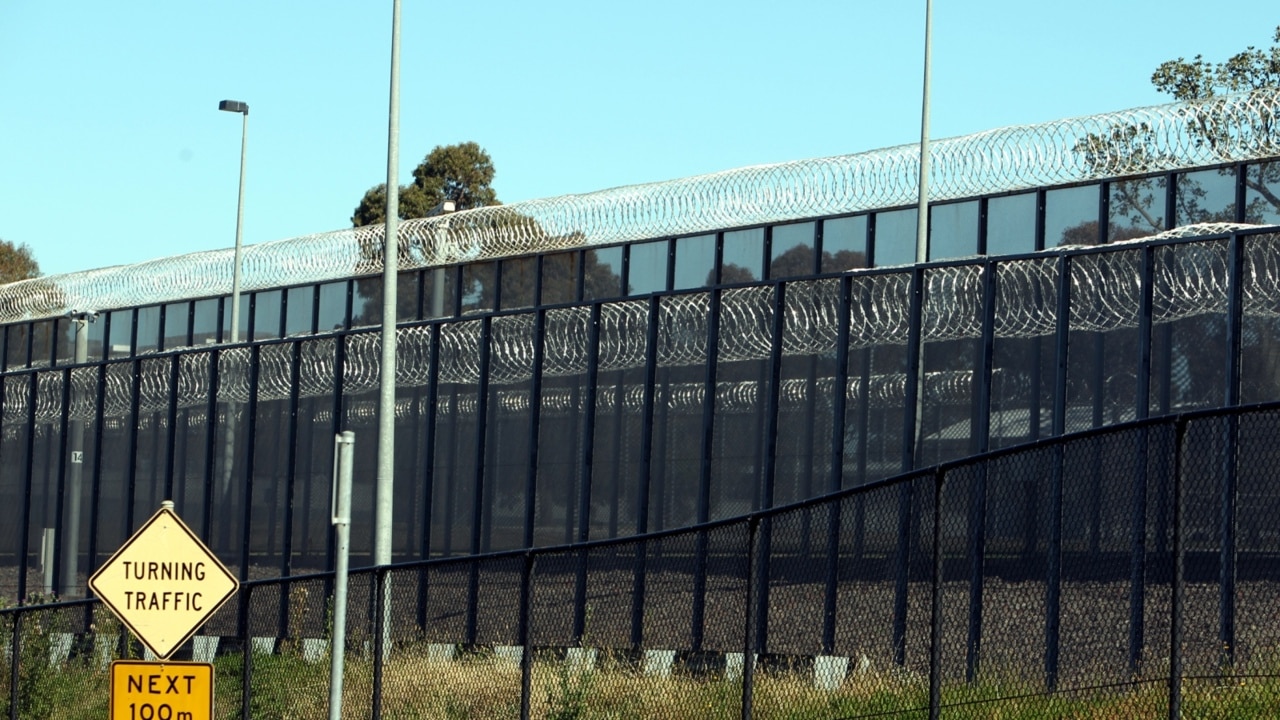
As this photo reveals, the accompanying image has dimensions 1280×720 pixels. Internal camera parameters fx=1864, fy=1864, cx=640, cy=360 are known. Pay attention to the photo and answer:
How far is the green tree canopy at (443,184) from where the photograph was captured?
58938 millimetres

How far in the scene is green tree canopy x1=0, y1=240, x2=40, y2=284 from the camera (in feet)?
239

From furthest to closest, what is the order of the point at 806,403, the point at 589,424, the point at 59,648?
1. the point at 589,424
2. the point at 59,648
3. the point at 806,403

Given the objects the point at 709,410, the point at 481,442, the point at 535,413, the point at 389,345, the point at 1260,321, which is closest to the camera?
the point at 1260,321

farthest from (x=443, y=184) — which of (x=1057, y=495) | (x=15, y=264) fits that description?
(x=1057, y=495)

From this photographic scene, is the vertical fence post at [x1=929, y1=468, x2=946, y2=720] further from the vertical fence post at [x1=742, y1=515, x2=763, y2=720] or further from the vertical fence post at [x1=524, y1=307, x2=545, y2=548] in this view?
the vertical fence post at [x1=524, y1=307, x2=545, y2=548]

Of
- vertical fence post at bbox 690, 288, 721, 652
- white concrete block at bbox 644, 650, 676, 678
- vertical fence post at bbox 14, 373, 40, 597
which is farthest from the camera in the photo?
vertical fence post at bbox 14, 373, 40, 597

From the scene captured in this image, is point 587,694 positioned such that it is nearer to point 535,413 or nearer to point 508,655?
point 508,655

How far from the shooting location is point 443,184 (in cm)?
5944

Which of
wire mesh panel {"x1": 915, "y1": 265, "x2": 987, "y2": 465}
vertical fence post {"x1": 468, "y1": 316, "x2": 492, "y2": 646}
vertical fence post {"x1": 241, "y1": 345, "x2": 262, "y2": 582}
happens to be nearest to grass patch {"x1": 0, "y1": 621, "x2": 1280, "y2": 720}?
vertical fence post {"x1": 468, "y1": 316, "x2": 492, "y2": 646}

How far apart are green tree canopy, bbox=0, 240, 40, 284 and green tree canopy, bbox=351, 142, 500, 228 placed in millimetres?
19949

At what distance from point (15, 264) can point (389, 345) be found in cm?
6043

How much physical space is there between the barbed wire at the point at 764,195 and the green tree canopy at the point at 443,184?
27279 mm

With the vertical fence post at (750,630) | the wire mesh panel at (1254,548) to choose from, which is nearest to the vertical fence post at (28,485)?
the vertical fence post at (750,630)

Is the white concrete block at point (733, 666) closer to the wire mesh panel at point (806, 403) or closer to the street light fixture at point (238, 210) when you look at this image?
the wire mesh panel at point (806, 403)
